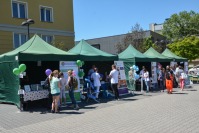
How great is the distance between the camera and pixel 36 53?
1218cm

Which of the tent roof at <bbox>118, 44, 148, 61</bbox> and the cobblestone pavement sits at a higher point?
the tent roof at <bbox>118, 44, 148, 61</bbox>

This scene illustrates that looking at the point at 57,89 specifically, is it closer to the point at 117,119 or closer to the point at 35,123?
the point at 35,123

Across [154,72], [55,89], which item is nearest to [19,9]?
[154,72]

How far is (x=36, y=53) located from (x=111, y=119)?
4745 mm

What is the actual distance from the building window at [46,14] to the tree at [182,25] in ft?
132

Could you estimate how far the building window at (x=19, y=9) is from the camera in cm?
2302

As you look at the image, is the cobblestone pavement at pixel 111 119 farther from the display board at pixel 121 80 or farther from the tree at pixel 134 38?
the tree at pixel 134 38

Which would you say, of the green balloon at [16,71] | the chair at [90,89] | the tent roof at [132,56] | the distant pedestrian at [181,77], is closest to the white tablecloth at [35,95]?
the green balloon at [16,71]

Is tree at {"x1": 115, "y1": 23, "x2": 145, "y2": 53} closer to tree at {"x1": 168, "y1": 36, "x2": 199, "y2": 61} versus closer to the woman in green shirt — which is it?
tree at {"x1": 168, "y1": 36, "x2": 199, "y2": 61}

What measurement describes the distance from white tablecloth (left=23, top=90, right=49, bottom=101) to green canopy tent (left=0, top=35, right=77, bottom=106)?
0.62m

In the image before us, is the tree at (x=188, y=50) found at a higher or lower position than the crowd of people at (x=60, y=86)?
higher

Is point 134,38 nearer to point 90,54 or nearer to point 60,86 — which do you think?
point 90,54

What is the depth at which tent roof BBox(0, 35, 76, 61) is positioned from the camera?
1178 cm

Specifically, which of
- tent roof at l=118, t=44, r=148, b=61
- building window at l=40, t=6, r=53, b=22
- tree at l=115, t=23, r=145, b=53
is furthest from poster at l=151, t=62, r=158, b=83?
tree at l=115, t=23, r=145, b=53
